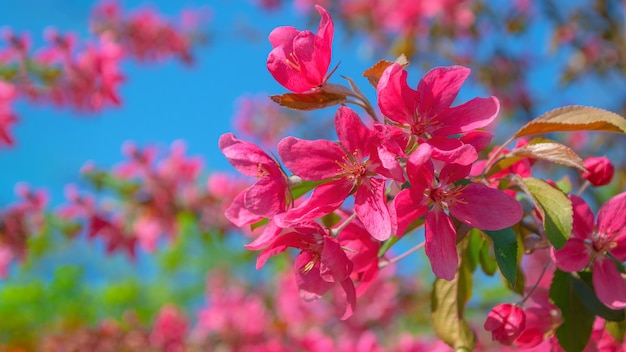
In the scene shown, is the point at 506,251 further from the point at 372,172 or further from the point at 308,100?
the point at 308,100

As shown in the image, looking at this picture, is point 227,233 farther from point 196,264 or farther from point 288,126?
point 196,264

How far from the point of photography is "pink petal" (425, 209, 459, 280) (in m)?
0.74

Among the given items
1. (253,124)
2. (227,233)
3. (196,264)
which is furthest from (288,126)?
(196,264)

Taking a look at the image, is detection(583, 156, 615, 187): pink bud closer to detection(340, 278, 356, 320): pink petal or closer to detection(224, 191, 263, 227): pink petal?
detection(340, 278, 356, 320): pink petal

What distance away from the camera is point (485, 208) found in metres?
0.76

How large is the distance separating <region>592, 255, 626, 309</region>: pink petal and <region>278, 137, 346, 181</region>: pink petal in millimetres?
401

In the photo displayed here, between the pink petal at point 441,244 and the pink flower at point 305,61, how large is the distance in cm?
25

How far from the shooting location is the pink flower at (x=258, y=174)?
2.63ft

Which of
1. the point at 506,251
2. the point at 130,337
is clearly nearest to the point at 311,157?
the point at 506,251

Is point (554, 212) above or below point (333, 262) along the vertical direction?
below

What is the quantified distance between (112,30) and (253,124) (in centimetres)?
270

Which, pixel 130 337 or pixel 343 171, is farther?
pixel 130 337

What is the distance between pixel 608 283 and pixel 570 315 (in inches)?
3.5

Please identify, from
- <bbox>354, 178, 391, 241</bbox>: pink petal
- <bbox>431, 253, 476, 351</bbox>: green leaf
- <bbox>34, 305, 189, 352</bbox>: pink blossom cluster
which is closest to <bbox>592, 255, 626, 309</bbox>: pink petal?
<bbox>431, 253, 476, 351</bbox>: green leaf
